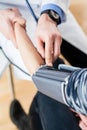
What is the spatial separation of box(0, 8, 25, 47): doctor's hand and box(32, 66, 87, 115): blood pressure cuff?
0.23m

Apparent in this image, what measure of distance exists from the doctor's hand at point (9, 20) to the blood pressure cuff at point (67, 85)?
23 centimetres

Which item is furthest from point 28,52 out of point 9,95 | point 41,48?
point 9,95

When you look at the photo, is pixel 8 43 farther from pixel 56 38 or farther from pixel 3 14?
pixel 56 38

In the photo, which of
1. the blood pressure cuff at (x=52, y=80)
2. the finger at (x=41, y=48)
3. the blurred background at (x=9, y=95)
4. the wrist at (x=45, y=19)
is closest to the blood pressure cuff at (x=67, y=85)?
the blood pressure cuff at (x=52, y=80)

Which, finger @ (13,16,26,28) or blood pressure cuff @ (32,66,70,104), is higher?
finger @ (13,16,26,28)

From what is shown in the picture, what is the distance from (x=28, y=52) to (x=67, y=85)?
0.22 metres

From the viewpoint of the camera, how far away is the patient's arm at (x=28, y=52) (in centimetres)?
65

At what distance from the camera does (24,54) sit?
691 millimetres

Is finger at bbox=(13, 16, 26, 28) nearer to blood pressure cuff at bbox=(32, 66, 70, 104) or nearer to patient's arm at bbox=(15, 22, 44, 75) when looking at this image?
patient's arm at bbox=(15, 22, 44, 75)

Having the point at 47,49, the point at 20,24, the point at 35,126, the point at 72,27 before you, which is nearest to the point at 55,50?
the point at 47,49

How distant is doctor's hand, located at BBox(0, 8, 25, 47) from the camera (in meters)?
0.77

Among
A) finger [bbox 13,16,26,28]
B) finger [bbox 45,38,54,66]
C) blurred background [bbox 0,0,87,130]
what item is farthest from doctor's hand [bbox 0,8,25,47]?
blurred background [bbox 0,0,87,130]

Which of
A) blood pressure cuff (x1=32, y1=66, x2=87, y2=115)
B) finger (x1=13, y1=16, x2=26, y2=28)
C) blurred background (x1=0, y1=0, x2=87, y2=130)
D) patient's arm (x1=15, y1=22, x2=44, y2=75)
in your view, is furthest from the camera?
blurred background (x1=0, y1=0, x2=87, y2=130)

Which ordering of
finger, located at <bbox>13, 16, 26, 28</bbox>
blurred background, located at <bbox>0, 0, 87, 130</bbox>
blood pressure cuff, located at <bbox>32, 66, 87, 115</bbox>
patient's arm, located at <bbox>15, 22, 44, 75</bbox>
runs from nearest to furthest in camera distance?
blood pressure cuff, located at <bbox>32, 66, 87, 115</bbox> < patient's arm, located at <bbox>15, 22, 44, 75</bbox> < finger, located at <bbox>13, 16, 26, 28</bbox> < blurred background, located at <bbox>0, 0, 87, 130</bbox>
